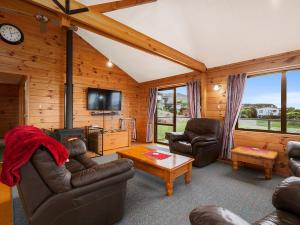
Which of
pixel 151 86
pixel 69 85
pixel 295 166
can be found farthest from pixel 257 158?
pixel 69 85

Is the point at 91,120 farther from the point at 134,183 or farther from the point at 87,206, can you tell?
the point at 87,206

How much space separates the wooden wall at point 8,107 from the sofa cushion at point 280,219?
801 cm

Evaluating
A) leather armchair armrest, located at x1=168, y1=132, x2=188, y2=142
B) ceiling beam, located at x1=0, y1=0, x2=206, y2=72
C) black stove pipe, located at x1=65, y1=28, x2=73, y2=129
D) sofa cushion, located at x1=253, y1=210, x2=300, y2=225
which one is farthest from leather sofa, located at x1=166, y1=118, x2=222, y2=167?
black stove pipe, located at x1=65, y1=28, x2=73, y2=129

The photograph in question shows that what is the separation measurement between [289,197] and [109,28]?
2820mm

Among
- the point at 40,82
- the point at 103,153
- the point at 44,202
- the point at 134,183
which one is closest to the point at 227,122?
the point at 134,183

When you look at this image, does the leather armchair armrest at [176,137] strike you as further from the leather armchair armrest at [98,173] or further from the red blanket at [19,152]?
the red blanket at [19,152]

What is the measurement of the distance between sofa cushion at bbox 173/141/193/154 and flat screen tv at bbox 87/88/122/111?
8.24ft

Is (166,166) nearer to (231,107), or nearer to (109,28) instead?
(109,28)

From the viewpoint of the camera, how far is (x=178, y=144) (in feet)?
12.7

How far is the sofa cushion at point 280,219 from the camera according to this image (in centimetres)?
116

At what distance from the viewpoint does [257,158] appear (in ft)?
9.89

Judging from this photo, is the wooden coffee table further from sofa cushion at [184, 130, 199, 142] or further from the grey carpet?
sofa cushion at [184, 130, 199, 142]

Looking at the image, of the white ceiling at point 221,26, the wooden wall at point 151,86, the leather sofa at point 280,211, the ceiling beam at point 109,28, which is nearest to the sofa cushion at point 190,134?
the wooden wall at point 151,86

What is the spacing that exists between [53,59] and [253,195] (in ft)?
17.4
